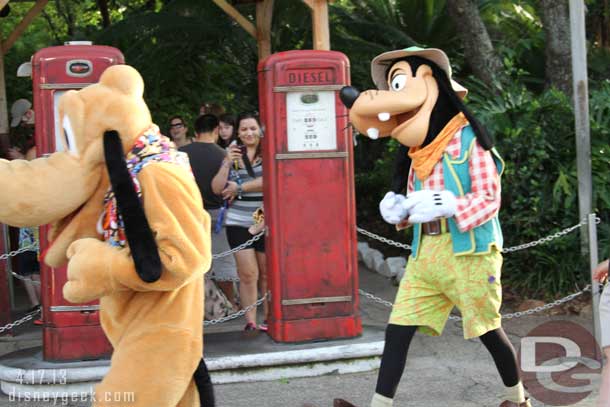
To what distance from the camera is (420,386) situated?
19.9 feet

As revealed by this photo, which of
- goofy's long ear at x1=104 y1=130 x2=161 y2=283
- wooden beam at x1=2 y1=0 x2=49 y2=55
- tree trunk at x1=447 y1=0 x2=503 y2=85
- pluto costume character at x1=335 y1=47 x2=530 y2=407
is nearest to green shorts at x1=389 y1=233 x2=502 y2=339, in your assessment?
pluto costume character at x1=335 y1=47 x2=530 y2=407

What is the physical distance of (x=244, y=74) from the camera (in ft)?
43.8

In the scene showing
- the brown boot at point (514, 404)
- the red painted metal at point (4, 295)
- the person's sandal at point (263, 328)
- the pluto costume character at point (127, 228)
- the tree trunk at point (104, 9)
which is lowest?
the brown boot at point (514, 404)

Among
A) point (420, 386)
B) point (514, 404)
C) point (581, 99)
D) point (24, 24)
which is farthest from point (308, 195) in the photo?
point (24, 24)

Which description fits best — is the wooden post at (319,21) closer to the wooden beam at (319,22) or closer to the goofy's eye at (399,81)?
the wooden beam at (319,22)

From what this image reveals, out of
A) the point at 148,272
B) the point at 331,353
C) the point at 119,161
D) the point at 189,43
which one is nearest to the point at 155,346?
the point at 148,272

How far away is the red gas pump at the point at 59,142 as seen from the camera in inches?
241

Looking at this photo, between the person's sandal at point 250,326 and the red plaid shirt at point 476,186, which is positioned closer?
the red plaid shirt at point 476,186

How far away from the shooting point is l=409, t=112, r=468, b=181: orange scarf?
4.79 meters

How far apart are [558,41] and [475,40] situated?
2.81 ft

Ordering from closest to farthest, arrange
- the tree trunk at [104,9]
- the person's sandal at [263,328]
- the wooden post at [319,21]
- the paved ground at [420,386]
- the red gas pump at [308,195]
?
the paved ground at [420,386] → the red gas pump at [308,195] → the person's sandal at [263,328] → the wooden post at [319,21] → the tree trunk at [104,9]

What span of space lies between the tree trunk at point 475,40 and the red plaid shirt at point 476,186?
16.4 feet

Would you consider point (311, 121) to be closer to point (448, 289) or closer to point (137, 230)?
point (448, 289)

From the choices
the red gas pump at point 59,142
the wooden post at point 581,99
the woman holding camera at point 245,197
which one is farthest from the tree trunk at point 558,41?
the red gas pump at point 59,142
